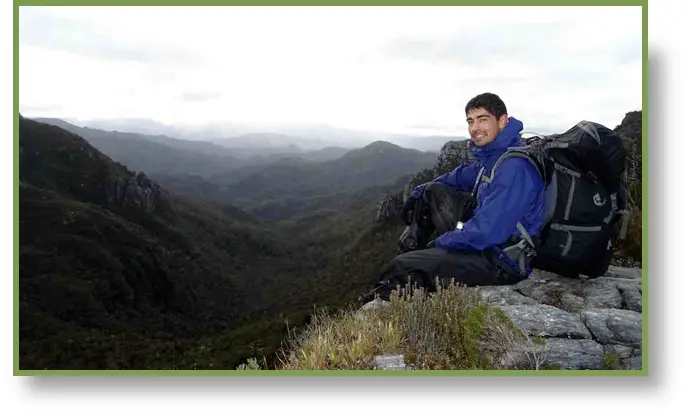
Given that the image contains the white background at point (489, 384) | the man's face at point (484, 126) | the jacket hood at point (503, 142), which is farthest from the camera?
the white background at point (489, 384)

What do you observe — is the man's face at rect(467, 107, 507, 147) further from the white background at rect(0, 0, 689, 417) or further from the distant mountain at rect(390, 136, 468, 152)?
the white background at rect(0, 0, 689, 417)

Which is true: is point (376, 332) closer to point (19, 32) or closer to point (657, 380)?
point (657, 380)

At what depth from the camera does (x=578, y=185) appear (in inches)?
119

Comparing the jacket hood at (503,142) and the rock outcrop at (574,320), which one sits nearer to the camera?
the rock outcrop at (574,320)

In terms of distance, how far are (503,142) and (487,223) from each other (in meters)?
0.60

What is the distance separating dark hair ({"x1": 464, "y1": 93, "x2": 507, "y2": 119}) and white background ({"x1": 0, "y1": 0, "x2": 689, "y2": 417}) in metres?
1.23

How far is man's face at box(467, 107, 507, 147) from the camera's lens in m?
3.24

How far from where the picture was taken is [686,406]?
347 centimetres

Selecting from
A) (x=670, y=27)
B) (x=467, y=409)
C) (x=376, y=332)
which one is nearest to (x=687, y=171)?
(x=670, y=27)

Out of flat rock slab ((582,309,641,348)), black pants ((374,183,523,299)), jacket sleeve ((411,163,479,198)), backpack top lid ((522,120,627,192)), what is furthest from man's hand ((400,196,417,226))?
flat rock slab ((582,309,641,348))

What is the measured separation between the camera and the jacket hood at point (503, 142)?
3121 millimetres

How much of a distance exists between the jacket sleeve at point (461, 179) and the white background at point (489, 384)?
4.56 ft
